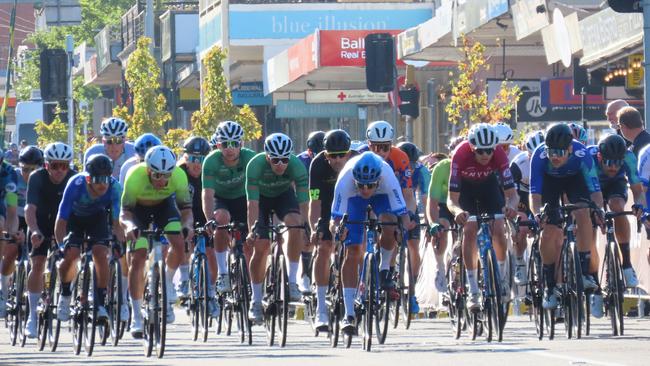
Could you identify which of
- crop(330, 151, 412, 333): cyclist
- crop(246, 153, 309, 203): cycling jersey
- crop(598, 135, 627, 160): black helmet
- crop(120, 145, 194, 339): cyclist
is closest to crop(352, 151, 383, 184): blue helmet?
crop(330, 151, 412, 333): cyclist

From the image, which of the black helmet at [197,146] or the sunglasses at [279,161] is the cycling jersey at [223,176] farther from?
the sunglasses at [279,161]

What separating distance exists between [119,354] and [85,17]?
90.8 meters

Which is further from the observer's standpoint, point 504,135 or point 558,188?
point 504,135

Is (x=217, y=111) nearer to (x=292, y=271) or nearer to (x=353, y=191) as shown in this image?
(x=292, y=271)

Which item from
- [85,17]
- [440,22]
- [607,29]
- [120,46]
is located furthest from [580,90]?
[85,17]

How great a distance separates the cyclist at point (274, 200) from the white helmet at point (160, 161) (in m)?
1.30

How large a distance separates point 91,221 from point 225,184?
7.37ft

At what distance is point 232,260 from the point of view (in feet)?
59.2

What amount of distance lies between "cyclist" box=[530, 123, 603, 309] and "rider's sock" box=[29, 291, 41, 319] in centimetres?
442

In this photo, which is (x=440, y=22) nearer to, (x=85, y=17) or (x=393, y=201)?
(x=393, y=201)

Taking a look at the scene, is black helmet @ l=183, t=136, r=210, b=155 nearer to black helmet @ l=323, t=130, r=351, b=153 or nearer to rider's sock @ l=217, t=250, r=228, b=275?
rider's sock @ l=217, t=250, r=228, b=275

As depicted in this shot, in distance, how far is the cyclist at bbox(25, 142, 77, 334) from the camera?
17.5 m

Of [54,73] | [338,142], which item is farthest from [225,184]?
[54,73]

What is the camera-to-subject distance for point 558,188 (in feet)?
54.6
